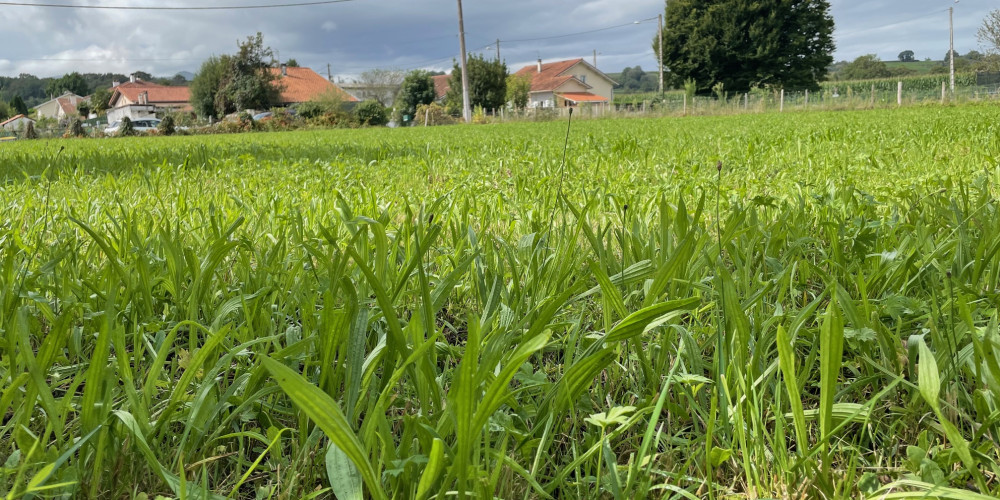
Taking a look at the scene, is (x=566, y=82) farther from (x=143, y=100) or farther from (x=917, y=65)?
(x=917, y=65)

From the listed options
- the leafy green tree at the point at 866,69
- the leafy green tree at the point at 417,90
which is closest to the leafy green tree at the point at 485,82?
the leafy green tree at the point at 417,90

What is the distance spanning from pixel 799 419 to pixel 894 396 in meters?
0.32

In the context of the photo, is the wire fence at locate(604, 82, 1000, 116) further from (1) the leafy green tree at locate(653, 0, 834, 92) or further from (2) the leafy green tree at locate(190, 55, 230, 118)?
(2) the leafy green tree at locate(190, 55, 230, 118)

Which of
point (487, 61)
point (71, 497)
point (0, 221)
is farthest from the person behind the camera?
point (487, 61)

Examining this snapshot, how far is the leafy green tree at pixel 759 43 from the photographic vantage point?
1841 inches

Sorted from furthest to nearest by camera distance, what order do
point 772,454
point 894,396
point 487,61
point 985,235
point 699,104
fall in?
point 487,61, point 699,104, point 985,235, point 894,396, point 772,454

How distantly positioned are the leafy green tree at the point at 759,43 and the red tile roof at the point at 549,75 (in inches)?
957

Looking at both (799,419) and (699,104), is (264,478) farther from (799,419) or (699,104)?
(699,104)

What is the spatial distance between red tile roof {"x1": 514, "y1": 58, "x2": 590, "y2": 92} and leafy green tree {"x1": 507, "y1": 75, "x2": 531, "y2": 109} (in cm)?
835

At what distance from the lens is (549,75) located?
7569 centimetres

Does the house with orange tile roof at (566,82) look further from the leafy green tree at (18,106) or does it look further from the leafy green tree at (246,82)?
the leafy green tree at (18,106)

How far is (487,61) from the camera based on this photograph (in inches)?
1973

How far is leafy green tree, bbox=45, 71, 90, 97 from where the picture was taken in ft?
395

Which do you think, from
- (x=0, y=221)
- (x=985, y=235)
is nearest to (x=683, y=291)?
(x=985, y=235)
